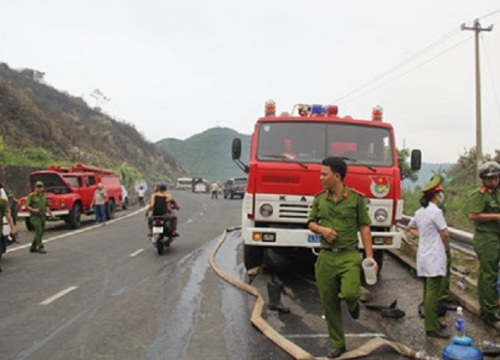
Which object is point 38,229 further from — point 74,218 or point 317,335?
point 317,335

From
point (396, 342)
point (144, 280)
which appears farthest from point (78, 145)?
point (396, 342)

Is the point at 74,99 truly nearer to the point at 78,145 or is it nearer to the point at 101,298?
the point at 78,145

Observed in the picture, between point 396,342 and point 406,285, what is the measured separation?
3.44m

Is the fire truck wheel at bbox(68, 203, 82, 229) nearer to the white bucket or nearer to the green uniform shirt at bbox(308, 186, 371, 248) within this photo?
the green uniform shirt at bbox(308, 186, 371, 248)

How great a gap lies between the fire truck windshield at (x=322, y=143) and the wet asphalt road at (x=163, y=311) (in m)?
2.08

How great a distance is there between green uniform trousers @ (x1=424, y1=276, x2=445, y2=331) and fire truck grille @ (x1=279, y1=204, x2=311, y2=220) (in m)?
2.73

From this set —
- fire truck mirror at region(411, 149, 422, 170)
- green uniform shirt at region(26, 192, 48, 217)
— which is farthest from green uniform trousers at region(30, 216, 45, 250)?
fire truck mirror at region(411, 149, 422, 170)

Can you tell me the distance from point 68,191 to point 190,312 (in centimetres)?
1456

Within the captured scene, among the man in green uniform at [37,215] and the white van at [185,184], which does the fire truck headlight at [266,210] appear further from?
the white van at [185,184]

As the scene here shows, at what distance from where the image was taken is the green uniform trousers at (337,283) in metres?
5.07

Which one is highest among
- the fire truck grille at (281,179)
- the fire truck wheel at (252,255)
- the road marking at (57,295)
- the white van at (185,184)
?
the white van at (185,184)

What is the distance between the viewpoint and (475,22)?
29281 mm

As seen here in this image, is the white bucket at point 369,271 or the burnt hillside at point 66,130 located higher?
the burnt hillside at point 66,130

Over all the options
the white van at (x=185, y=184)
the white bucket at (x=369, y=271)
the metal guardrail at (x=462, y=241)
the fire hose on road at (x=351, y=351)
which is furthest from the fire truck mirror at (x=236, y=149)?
the white van at (x=185, y=184)
